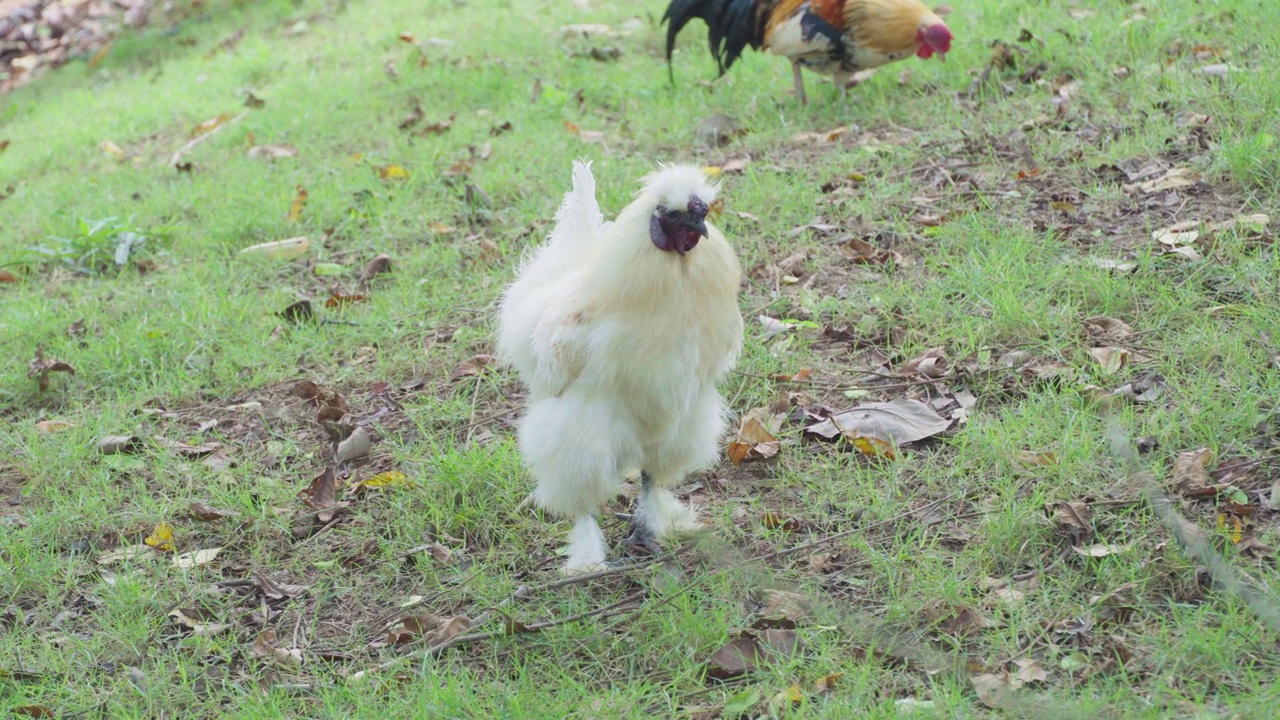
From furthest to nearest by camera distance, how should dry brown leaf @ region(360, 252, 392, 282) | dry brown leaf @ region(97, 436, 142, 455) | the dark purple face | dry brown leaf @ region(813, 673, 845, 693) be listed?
dry brown leaf @ region(360, 252, 392, 282) → dry brown leaf @ region(97, 436, 142, 455) → the dark purple face → dry brown leaf @ region(813, 673, 845, 693)

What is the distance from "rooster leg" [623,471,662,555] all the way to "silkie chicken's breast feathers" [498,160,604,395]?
495 mm

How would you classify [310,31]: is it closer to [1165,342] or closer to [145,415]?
[145,415]

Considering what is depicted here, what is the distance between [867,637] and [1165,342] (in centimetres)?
178

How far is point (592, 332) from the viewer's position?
331 cm

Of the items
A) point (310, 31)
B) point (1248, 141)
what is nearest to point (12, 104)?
point (310, 31)

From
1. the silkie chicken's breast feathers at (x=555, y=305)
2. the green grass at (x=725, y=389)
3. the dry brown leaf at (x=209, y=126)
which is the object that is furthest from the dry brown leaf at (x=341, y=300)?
the dry brown leaf at (x=209, y=126)

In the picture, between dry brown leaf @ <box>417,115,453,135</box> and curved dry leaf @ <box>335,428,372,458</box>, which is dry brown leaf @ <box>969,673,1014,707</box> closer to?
curved dry leaf @ <box>335,428,372,458</box>

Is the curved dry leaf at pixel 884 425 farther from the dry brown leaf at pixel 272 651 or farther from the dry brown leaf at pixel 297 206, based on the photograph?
the dry brown leaf at pixel 297 206

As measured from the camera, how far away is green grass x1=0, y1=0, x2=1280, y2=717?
3.14 meters

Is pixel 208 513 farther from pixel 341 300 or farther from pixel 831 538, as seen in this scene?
pixel 831 538

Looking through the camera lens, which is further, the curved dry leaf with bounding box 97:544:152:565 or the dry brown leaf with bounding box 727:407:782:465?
the dry brown leaf with bounding box 727:407:782:465

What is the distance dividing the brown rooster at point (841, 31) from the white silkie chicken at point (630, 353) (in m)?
3.42

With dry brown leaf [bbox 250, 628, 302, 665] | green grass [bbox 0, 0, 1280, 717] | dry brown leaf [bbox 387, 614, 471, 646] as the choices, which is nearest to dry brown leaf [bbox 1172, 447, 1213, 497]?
green grass [bbox 0, 0, 1280, 717]

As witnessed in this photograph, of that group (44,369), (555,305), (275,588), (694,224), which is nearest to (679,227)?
(694,224)
